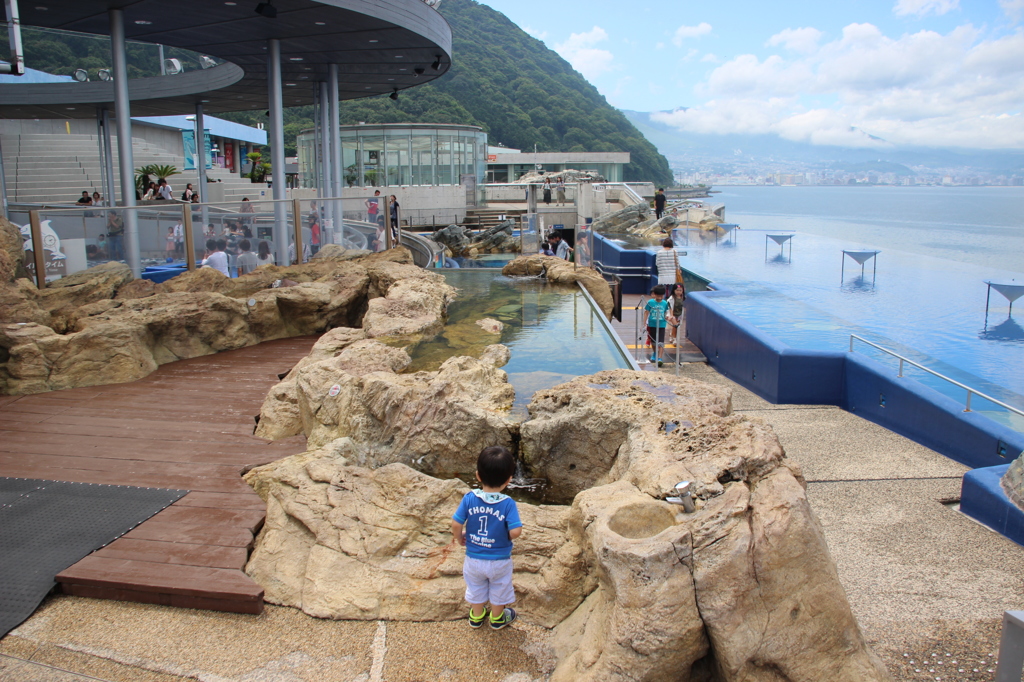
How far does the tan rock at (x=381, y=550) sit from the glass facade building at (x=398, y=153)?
27.9m

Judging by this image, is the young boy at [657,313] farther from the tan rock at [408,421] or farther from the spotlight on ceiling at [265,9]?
the spotlight on ceiling at [265,9]

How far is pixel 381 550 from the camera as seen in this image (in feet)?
14.0

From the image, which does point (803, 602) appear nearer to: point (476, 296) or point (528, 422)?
point (528, 422)

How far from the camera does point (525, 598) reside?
13.1 ft

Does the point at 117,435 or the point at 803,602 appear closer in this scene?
the point at 803,602

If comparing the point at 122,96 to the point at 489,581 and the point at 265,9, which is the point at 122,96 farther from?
the point at 489,581

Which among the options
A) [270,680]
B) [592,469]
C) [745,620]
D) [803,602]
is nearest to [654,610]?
[745,620]

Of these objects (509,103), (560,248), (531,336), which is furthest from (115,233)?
(509,103)

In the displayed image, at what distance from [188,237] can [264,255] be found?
136 cm

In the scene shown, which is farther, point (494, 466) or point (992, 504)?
point (992, 504)

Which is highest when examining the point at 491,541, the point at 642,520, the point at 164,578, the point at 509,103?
the point at 509,103

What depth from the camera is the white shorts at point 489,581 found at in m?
3.74

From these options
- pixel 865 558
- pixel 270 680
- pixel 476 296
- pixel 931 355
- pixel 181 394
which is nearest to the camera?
pixel 270 680

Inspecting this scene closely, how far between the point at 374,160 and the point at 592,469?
27850 mm
